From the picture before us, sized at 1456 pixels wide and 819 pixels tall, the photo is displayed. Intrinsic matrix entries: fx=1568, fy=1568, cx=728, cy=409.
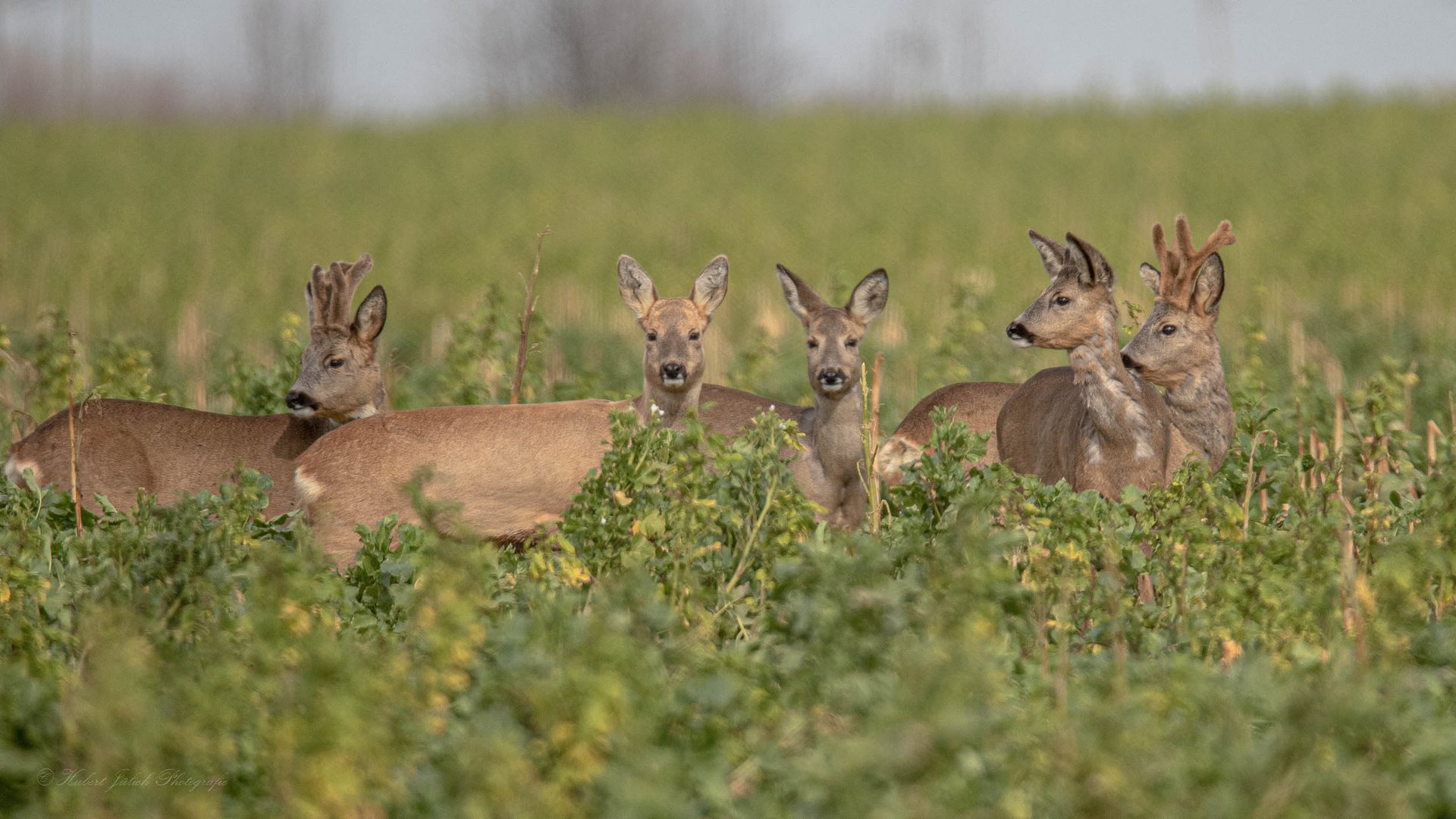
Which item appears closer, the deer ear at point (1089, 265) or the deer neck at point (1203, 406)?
the deer ear at point (1089, 265)

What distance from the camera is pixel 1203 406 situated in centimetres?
616

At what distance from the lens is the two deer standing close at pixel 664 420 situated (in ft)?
19.0

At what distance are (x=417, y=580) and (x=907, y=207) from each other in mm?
16758

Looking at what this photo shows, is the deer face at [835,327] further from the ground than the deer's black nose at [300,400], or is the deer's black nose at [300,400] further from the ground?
the deer face at [835,327]

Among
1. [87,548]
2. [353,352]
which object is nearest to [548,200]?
[353,352]

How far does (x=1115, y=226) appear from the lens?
1725 centimetres

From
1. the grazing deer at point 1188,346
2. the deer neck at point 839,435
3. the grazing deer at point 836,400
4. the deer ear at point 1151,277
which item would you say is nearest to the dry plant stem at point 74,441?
the grazing deer at point 836,400

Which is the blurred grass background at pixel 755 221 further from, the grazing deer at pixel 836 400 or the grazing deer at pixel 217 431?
the grazing deer at pixel 217 431

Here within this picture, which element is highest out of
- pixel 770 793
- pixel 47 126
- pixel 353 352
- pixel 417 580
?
pixel 47 126

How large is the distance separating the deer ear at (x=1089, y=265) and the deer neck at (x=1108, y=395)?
0.44ft

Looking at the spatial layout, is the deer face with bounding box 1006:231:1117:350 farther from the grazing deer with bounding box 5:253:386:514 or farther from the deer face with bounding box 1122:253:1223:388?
the grazing deer with bounding box 5:253:386:514

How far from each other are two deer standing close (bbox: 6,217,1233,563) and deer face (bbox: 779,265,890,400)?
0.03ft

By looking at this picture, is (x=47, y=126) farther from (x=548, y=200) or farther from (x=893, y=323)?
(x=893, y=323)

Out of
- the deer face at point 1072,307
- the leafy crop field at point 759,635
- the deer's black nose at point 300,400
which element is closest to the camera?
the leafy crop field at point 759,635
